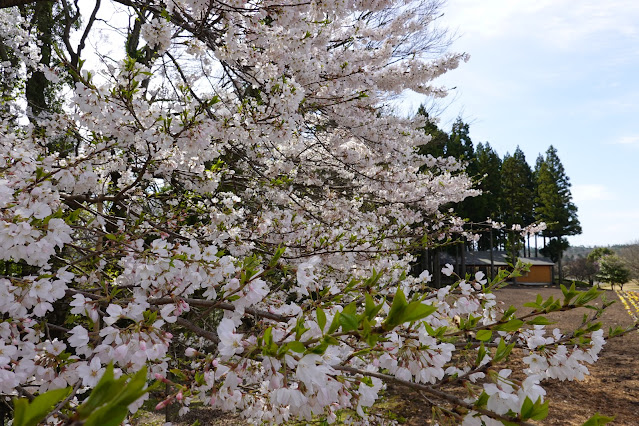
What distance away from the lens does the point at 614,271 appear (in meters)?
36.0

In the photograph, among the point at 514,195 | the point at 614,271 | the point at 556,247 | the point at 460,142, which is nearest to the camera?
the point at 460,142

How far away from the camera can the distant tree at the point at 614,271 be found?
35.6 m

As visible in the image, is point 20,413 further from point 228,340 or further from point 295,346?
point 228,340

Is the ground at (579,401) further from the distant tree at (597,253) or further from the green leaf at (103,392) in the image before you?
the distant tree at (597,253)

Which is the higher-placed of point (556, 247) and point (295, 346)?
point (556, 247)

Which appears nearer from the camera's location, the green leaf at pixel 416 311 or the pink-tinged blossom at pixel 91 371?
the green leaf at pixel 416 311

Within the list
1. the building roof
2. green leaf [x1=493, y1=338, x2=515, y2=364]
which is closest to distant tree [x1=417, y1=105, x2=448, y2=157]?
the building roof

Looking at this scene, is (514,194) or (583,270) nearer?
(514,194)

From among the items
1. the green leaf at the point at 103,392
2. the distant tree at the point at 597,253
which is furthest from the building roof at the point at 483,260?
the green leaf at the point at 103,392

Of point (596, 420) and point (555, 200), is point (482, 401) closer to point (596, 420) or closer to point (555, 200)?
point (596, 420)

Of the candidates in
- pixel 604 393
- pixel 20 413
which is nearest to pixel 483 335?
pixel 20 413

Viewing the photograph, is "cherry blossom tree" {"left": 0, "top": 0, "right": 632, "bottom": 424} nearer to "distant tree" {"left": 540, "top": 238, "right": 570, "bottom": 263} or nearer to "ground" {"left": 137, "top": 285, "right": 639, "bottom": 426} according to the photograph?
"ground" {"left": 137, "top": 285, "right": 639, "bottom": 426}

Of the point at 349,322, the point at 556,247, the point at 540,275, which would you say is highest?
the point at 556,247

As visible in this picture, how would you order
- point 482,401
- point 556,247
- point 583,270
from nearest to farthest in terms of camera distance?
point 482,401 → point 556,247 → point 583,270
